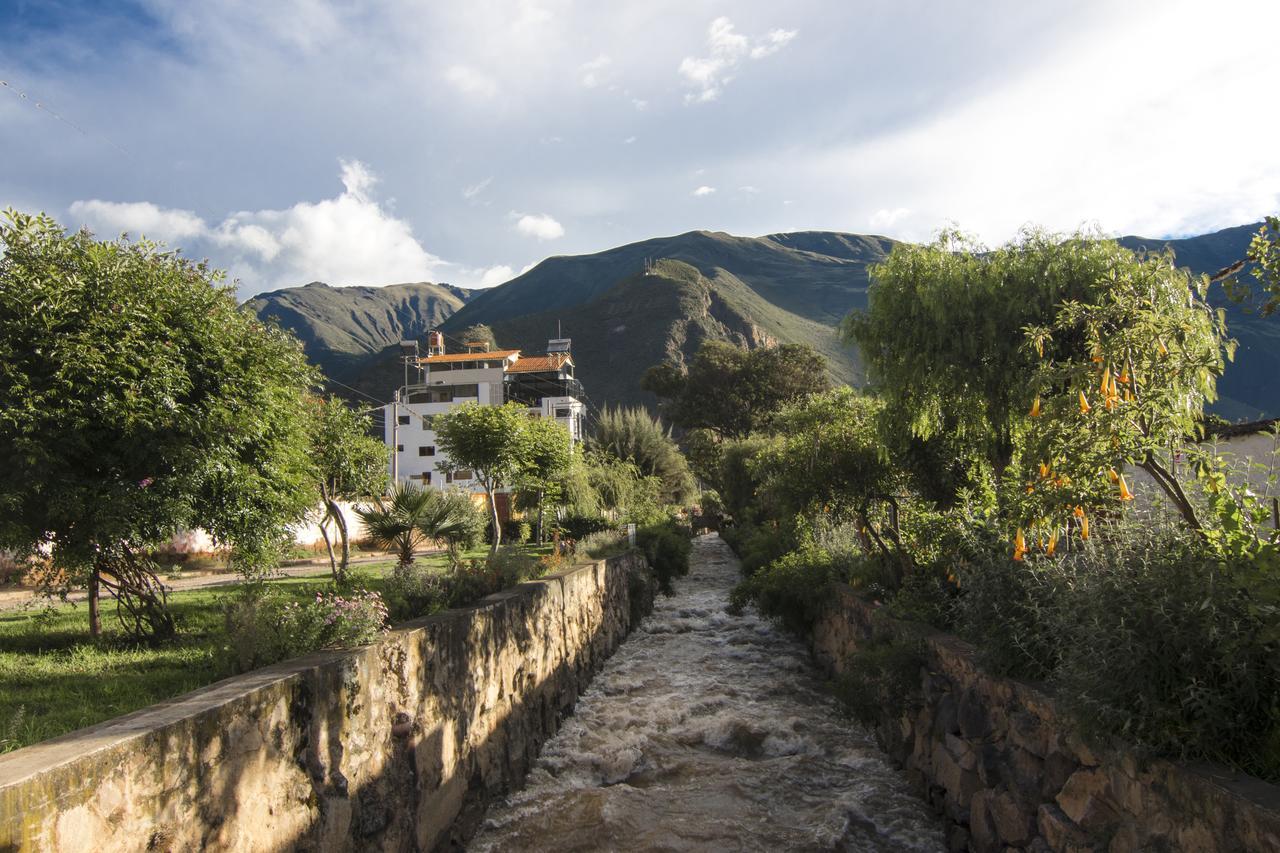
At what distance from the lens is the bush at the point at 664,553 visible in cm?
1945

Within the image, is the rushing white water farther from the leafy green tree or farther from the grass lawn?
the grass lawn

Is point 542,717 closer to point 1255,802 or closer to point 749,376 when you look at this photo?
point 1255,802

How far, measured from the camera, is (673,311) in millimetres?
97938

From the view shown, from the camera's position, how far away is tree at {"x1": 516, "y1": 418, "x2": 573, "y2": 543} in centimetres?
1545

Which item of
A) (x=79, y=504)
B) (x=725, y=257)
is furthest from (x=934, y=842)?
(x=725, y=257)

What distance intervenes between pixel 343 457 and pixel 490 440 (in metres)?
2.77

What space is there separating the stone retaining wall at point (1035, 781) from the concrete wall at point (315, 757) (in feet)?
11.2

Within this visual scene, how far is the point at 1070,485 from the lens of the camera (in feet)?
15.4

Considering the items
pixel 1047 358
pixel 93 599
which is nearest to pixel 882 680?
pixel 1047 358

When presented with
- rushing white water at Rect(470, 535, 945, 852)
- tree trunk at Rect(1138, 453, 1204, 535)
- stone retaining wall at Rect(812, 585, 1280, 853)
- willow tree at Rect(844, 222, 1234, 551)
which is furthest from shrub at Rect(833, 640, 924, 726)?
tree trunk at Rect(1138, 453, 1204, 535)

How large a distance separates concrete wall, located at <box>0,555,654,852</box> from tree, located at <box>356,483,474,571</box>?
625cm

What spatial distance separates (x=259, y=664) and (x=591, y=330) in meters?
98.5

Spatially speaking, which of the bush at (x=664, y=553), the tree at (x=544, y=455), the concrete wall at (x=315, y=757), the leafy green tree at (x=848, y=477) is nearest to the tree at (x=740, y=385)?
the bush at (x=664, y=553)

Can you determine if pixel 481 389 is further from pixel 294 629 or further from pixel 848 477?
pixel 294 629
